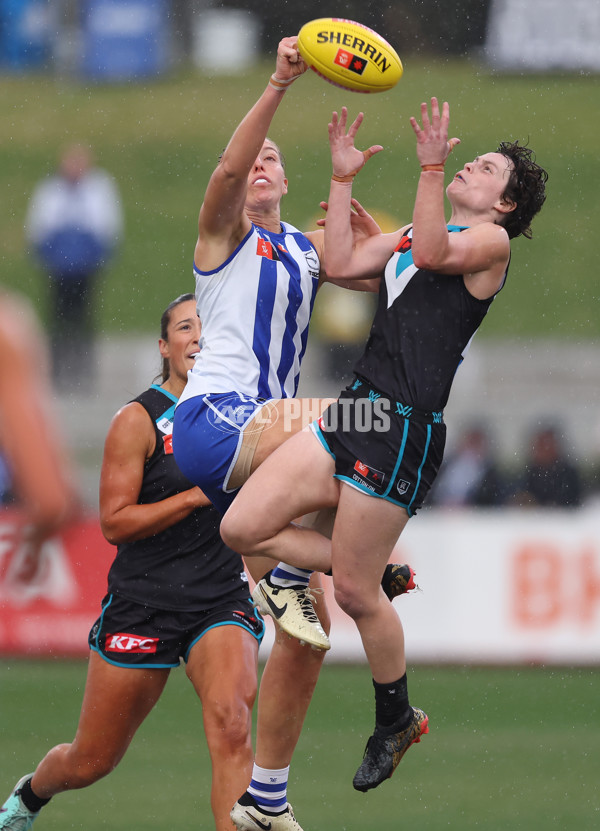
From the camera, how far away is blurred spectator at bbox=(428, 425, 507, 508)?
13.1 meters

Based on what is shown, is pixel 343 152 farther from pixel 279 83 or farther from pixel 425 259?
pixel 425 259

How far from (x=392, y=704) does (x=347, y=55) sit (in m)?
2.71

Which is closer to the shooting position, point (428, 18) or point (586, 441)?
point (586, 441)

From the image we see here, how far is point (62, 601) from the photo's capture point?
37.4 ft

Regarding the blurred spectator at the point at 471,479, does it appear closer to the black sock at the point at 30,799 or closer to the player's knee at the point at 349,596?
the black sock at the point at 30,799

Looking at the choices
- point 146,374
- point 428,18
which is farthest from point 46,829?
point 428,18

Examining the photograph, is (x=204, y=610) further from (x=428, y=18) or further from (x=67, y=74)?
(x=428, y=18)

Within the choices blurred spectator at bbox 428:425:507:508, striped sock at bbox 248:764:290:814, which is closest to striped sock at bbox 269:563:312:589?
striped sock at bbox 248:764:290:814

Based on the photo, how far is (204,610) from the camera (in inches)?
249

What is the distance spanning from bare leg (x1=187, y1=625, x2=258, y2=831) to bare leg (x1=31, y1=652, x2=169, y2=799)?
12.8 inches

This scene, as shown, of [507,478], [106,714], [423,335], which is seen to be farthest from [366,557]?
[507,478]

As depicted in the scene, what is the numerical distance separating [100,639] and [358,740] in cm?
458

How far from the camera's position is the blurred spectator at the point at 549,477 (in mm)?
12992

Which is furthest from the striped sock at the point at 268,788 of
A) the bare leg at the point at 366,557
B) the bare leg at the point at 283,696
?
the bare leg at the point at 366,557
